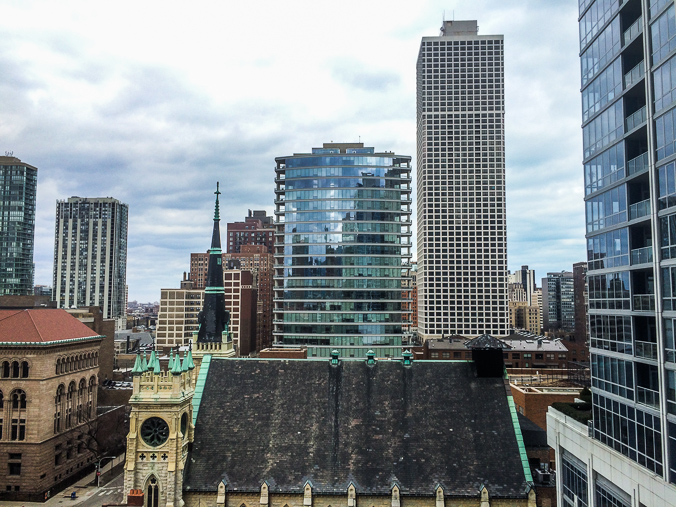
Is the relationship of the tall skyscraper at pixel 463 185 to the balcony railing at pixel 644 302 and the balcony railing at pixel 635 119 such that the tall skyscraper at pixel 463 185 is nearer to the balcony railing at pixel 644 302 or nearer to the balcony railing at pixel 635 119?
the balcony railing at pixel 635 119

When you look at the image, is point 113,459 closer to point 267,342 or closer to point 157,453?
point 157,453

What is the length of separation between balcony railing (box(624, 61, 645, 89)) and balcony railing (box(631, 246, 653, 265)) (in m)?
9.89

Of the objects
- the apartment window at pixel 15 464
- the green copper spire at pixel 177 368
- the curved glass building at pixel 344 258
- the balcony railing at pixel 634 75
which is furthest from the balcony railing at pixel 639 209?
the curved glass building at pixel 344 258

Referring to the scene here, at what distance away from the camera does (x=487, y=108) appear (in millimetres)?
163125

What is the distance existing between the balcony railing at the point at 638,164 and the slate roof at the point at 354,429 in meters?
18.1

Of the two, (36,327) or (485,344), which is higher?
(485,344)

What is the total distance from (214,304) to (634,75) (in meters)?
41.5

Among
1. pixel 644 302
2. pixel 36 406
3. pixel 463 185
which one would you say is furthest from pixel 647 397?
pixel 463 185

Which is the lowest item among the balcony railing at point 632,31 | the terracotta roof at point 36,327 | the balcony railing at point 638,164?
the terracotta roof at point 36,327

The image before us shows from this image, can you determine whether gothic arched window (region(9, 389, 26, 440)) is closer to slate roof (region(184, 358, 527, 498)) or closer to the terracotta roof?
the terracotta roof

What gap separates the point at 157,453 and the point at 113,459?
142 feet

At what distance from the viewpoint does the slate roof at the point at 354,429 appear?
3228 cm

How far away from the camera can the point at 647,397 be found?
25.9 metres

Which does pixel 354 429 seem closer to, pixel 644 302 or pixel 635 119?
pixel 644 302
